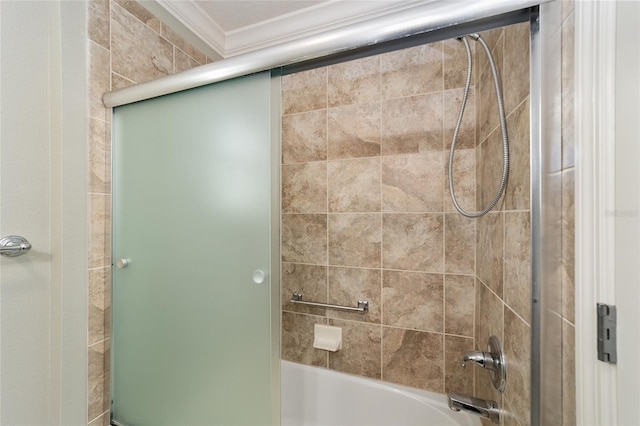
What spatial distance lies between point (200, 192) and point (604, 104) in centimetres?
98

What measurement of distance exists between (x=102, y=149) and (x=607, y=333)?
4.95ft

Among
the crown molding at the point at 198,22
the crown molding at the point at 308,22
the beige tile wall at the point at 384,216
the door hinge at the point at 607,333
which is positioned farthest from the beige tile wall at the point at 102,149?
the door hinge at the point at 607,333

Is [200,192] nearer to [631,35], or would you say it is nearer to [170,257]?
[170,257]

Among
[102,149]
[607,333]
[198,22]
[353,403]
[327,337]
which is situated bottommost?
[353,403]

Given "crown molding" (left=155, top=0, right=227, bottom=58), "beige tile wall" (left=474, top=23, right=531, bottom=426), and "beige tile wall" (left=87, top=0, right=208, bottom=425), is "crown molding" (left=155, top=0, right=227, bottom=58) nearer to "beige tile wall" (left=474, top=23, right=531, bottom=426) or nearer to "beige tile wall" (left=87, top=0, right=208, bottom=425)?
"beige tile wall" (left=87, top=0, right=208, bottom=425)

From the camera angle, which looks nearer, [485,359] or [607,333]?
[607,333]

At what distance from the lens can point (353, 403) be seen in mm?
1354

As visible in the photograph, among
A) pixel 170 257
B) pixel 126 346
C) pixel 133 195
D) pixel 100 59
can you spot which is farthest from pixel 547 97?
pixel 126 346

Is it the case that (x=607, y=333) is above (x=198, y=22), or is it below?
below

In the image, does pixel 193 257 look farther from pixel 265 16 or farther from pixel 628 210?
pixel 265 16

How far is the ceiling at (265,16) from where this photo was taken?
50.0 inches

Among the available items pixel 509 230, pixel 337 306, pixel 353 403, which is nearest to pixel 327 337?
pixel 337 306

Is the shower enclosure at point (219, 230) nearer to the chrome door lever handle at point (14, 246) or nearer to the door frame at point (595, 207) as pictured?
the door frame at point (595, 207)

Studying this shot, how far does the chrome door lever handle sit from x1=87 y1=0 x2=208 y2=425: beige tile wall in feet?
0.65
